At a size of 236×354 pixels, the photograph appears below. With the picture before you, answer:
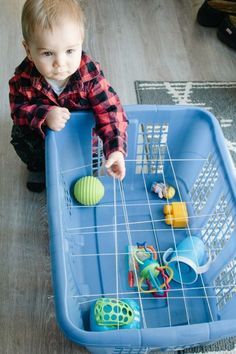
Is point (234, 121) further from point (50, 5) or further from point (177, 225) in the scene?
point (50, 5)

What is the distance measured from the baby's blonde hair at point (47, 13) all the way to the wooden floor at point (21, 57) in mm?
495

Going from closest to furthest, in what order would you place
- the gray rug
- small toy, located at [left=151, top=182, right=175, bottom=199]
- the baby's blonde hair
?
the baby's blonde hair < small toy, located at [left=151, top=182, right=175, bottom=199] < the gray rug

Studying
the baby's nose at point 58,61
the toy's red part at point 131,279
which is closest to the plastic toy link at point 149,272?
the toy's red part at point 131,279

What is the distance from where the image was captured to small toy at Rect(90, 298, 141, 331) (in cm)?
86

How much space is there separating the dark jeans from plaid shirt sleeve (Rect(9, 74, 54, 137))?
0.14 ft

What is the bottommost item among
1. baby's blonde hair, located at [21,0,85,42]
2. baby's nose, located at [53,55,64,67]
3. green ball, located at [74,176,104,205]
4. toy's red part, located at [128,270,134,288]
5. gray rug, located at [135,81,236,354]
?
toy's red part, located at [128,270,134,288]

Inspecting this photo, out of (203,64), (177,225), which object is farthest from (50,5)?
(203,64)

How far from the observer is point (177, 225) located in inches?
43.6

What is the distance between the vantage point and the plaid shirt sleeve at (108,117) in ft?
3.17

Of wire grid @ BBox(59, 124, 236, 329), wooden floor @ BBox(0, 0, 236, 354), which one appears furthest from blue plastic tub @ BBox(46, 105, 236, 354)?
wooden floor @ BBox(0, 0, 236, 354)

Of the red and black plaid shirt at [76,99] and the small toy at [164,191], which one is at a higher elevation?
the red and black plaid shirt at [76,99]

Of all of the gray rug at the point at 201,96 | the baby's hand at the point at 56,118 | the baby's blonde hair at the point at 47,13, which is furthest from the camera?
the gray rug at the point at 201,96

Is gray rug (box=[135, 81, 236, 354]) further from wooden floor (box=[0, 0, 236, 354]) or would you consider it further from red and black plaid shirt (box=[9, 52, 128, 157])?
red and black plaid shirt (box=[9, 52, 128, 157])

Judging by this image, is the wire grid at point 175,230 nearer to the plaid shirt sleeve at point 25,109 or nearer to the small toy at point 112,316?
the small toy at point 112,316
